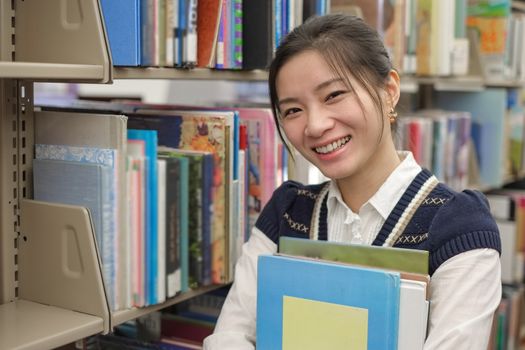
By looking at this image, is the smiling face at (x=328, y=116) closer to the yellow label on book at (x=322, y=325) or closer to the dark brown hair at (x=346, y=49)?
the dark brown hair at (x=346, y=49)

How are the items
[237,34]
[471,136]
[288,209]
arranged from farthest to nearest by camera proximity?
[471,136], [237,34], [288,209]

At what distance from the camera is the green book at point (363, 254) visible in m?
1.06

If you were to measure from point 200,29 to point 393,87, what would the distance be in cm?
42

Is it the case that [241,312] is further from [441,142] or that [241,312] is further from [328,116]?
[441,142]

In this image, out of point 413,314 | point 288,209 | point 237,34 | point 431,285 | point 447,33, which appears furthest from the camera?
point 447,33

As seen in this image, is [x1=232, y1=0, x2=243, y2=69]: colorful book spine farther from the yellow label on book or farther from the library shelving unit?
the yellow label on book

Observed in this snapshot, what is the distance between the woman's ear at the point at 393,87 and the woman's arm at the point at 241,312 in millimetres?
361

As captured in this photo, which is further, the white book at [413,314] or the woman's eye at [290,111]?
the woman's eye at [290,111]

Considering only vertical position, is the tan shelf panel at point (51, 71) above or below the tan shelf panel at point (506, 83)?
below

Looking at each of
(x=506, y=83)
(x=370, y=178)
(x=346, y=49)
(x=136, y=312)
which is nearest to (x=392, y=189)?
(x=370, y=178)

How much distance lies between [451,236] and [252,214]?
0.53 metres

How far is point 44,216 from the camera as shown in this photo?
1191mm

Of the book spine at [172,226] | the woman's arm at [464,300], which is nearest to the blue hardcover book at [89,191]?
the book spine at [172,226]

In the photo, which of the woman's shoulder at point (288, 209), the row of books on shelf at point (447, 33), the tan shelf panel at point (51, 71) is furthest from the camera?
the row of books on shelf at point (447, 33)
